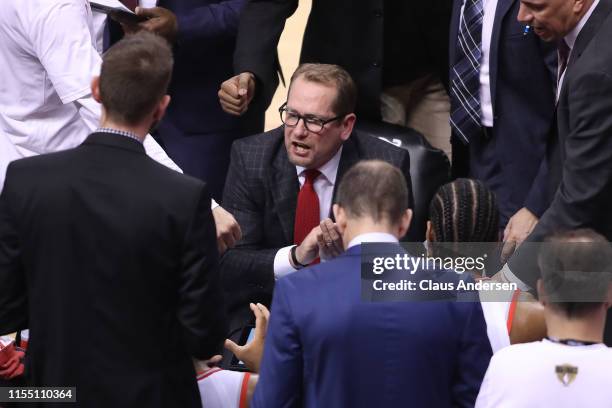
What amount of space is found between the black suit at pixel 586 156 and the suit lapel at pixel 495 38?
61cm

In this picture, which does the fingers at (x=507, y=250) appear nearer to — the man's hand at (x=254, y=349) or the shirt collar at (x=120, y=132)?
the man's hand at (x=254, y=349)

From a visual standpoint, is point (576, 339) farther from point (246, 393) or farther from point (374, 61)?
point (374, 61)

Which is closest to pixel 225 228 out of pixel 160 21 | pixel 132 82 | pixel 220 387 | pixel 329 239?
pixel 329 239

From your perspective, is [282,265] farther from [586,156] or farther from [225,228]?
[586,156]

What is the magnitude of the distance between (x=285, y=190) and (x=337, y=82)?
1.25ft

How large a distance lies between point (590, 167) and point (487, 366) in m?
Answer: 0.94

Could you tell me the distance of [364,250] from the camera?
2.91 meters

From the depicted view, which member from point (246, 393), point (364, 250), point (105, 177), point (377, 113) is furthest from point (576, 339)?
point (377, 113)

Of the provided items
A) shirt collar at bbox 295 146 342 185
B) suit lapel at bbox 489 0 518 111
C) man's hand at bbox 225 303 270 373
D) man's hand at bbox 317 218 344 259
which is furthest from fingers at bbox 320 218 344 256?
suit lapel at bbox 489 0 518 111

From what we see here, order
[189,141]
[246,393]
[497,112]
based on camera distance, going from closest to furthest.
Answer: [246,393]
[497,112]
[189,141]

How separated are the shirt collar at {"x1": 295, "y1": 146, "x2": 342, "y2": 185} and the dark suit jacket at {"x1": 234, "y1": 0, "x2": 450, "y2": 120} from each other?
24.5 inches

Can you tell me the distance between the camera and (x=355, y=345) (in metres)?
2.87

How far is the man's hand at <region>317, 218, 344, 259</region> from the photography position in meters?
3.70

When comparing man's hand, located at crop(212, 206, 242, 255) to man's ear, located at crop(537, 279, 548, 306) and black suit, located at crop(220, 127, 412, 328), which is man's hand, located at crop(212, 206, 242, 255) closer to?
black suit, located at crop(220, 127, 412, 328)
